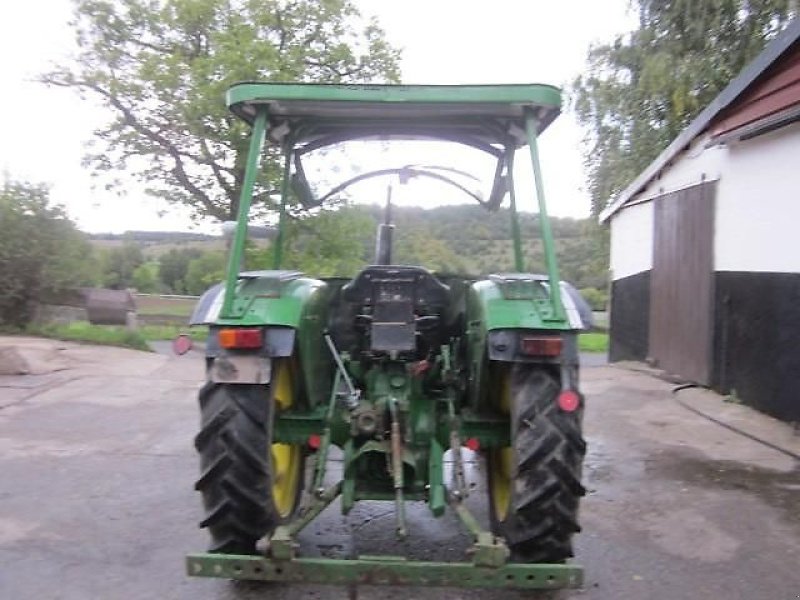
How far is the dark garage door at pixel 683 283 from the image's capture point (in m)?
9.77

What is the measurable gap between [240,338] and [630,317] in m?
10.7

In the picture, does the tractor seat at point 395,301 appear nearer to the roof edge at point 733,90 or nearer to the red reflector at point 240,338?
the red reflector at point 240,338

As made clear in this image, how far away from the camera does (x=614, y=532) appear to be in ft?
16.4

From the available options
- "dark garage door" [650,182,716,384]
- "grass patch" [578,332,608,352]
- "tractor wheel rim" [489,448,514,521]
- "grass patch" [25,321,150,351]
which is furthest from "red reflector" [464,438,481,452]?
"grass patch" [578,332,608,352]

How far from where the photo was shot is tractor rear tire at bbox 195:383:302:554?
371cm

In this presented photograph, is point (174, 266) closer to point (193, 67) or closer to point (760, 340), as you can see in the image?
point (193, 67)

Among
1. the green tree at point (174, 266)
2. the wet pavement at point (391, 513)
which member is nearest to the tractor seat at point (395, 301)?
the wet pavement at point (391, 513)

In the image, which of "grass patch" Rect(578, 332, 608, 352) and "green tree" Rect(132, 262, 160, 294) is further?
"green tree" Rect(132, 262, 160, 294)

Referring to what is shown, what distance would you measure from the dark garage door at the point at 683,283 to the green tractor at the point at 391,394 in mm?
5936

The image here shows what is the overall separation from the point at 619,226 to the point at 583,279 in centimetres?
829

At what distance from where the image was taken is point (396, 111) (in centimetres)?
412

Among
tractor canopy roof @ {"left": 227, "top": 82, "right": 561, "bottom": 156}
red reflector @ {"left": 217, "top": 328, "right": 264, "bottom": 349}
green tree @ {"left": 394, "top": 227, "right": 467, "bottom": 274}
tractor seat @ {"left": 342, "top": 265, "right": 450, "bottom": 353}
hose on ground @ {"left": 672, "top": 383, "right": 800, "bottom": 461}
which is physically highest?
tractor canopy roof @ {"left": 227, "top": 82, "right": 561, "bottom": 156}

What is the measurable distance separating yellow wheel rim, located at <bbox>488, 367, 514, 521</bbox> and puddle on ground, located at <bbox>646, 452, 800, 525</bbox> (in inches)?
75.6

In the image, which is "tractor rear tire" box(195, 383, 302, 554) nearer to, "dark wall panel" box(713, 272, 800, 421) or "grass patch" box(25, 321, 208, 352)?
"dark wall panel" box(713, 272, 800, 421)
